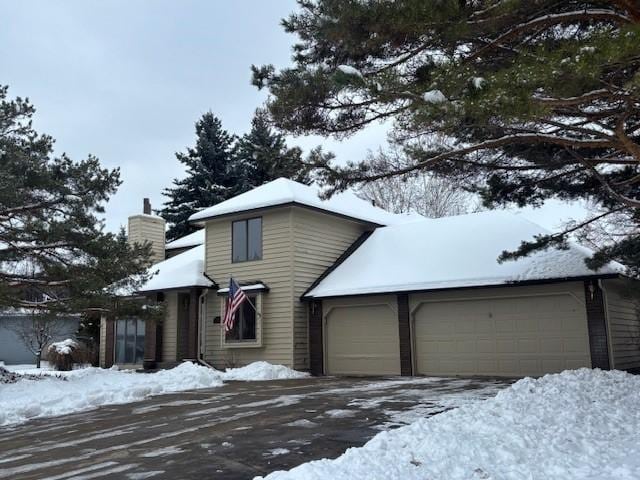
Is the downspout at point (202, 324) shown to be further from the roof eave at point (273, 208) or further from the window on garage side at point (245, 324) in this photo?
the roof eave at point (273, 208)

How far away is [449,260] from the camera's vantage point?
1645cm

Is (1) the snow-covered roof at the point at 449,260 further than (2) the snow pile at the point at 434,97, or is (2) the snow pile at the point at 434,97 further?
(1) the snow-covered roof at the point at 449,260

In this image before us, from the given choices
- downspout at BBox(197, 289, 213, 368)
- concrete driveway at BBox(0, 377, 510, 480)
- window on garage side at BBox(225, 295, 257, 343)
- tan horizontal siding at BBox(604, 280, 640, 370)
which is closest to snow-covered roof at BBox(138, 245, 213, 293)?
downspout at BBox(197, 289, 213, 368)

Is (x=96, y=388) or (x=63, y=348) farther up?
(x=63, y=348)

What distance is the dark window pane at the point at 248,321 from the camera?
18.1 m

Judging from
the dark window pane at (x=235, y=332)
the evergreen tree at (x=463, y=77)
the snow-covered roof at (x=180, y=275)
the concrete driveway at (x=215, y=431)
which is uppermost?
the evergreen tree at (x=463, y=77)

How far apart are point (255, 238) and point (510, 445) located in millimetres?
13663

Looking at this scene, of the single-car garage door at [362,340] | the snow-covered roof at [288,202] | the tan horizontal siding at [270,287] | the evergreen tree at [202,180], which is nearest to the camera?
the single-car garage door at [362,340]

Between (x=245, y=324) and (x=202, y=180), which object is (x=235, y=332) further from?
(x=202, y=180)

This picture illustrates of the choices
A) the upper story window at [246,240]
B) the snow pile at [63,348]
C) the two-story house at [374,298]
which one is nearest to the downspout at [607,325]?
the two-story house at [374,298]

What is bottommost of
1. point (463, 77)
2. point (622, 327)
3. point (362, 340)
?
point (362, 340)

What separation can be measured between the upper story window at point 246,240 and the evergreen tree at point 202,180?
1556cm

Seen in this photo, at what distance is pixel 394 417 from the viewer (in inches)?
316

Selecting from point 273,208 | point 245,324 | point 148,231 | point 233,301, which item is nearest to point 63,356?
point 148,231
